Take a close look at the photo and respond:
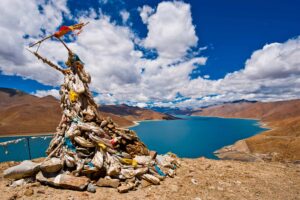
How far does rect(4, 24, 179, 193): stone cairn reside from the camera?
10.5 metres

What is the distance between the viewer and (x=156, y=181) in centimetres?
1133

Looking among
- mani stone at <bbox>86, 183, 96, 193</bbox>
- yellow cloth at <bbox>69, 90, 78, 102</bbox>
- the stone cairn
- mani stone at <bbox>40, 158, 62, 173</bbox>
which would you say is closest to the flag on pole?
the stone cairn

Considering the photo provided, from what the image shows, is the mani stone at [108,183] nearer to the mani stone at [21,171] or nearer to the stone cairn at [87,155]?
the stone cairn at [87,155]

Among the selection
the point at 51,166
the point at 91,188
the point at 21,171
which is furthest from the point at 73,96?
the point at 91,188

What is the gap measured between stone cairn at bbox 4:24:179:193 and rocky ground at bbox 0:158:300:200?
0.44 meters

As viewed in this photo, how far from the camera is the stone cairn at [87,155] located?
10.5 m

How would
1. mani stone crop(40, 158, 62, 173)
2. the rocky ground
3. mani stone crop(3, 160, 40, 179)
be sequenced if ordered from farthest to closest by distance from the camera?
mani stone crop(40, 158, 62, 173) → mani stone crop(3, 160, 40, 179) → the rocky ground

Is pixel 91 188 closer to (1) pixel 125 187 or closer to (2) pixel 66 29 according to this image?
(1) pixel 125 187

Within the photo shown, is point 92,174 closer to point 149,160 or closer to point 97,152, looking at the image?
point 97,152

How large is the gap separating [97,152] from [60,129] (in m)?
3.57

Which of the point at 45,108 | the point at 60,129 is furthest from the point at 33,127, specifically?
the point at 60,129

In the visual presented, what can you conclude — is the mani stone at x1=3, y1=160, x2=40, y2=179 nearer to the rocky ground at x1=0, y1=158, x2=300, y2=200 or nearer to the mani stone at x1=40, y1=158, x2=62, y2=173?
the mani stone at x1=40, y1=158, x2=62, y2=173

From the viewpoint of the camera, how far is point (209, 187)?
11656 millimetres

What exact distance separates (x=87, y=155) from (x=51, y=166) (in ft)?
6.21
